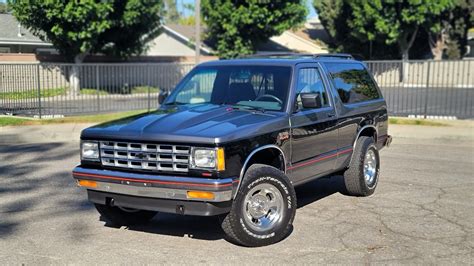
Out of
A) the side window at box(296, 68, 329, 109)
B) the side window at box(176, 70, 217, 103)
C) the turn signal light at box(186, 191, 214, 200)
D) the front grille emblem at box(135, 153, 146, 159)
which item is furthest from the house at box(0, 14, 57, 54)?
the turn signal light at box(186, 191, 214, 200)

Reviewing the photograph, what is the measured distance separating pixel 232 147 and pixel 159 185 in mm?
756

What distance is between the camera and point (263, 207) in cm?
550

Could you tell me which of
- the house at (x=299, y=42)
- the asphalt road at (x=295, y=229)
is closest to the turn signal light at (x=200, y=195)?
the asphalt road at (x=295, y=229)

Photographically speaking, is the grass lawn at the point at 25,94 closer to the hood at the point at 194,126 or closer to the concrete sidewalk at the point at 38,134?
the concrete sidewalk at the point at 38,134

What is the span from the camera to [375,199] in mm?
7465

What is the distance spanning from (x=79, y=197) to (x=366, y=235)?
393 centimetres

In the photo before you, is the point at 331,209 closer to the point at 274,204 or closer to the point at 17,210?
the point at 274,204

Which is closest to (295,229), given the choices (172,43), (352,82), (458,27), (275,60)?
(275,60)

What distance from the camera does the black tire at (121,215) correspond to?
6016 mm

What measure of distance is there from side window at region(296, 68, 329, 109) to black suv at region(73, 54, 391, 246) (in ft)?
0.05

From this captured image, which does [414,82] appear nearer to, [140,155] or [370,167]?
[370,167]

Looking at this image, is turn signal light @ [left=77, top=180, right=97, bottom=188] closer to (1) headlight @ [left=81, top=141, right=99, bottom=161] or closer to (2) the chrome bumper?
(2) the chrome bumper

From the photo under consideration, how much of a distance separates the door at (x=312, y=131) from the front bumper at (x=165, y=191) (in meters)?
1.20

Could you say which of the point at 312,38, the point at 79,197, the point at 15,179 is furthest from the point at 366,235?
the point at 312,38
